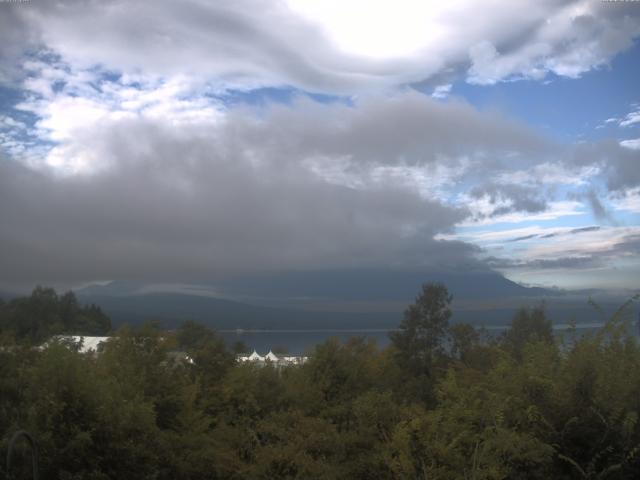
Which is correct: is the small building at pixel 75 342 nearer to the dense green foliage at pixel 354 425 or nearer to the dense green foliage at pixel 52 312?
the dense green foliage at pixel 354 425

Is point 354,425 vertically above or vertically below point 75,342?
below

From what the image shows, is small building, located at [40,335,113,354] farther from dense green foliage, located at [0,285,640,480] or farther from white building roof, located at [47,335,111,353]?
dense green foliage, located at [0,285,640,480]

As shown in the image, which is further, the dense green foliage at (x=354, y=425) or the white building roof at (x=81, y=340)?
the white building roof at (x=81, y=340)

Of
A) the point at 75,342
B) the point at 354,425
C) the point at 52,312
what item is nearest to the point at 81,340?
the point at 75,342

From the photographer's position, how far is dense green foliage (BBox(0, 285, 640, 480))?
1088 centimetres

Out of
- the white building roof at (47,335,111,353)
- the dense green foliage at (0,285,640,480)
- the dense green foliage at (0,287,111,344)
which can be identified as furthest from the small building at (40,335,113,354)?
the dense green foliage at (0,287,111,344)

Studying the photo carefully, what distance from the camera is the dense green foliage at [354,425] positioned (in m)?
10.9

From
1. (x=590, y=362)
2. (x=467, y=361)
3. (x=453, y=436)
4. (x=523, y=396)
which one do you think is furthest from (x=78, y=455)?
(x=467, y=361)

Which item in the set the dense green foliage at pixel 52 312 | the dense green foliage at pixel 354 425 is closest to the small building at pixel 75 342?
the dense green foliage at pixel 354 425

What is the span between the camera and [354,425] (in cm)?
1527

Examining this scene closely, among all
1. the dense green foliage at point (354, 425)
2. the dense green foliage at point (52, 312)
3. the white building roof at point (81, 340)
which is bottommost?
the dense green foliage at point (354, 425)

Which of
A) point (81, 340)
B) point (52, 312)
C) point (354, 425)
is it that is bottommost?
point (354, 425)

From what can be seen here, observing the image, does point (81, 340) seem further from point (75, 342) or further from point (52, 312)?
point (52, 312)

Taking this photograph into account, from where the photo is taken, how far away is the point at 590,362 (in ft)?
37.5
